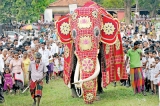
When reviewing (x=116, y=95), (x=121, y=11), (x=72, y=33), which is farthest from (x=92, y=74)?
(x=121, y=11)

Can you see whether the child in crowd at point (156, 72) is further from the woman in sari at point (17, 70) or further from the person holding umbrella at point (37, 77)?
the woman in sari at point (17, 70)

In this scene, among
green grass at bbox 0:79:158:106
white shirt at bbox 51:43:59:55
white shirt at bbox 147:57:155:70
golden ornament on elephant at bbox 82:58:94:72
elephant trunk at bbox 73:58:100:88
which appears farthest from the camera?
white shirt at bbox 51:43:59:55

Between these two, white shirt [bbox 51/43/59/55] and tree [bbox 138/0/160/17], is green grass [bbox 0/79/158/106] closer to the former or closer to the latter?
white shirt [bbox 51/43/59/55]

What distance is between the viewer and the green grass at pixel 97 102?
11317 millimetres

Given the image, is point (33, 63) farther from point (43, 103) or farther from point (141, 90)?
point (141, 90)

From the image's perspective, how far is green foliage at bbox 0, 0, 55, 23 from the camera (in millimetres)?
39219

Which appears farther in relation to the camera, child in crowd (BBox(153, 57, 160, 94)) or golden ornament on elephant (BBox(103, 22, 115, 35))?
child in crowd (BBox(153, 57, 160, 94))

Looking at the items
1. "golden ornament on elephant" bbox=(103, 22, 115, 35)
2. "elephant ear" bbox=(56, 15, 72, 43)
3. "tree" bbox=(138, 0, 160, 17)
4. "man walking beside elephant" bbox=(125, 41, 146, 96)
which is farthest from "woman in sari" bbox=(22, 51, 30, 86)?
"tree" bbox=(138, 0, 160, 17)

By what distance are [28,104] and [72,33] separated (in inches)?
76.8

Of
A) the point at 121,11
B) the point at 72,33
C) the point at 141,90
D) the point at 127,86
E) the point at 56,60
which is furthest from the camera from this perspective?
the point at 121,11

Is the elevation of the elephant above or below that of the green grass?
above

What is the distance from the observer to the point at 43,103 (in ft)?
38.6

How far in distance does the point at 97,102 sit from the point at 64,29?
193cm

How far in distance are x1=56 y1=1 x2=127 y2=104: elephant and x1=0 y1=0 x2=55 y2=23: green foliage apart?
26681 millimetres
